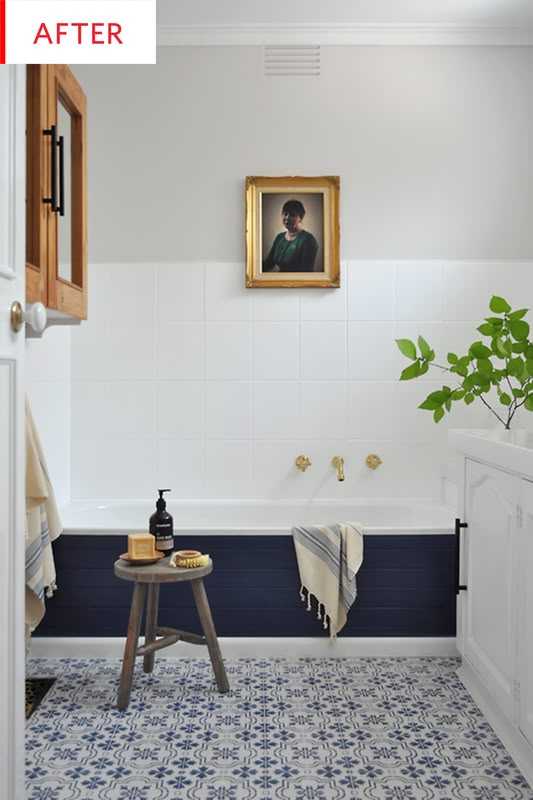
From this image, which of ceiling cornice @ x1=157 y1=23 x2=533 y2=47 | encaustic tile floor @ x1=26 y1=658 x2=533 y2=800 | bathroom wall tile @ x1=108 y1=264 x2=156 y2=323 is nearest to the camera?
encaustic tile floor @ x1=26 y1=658 x2=533 y2=800

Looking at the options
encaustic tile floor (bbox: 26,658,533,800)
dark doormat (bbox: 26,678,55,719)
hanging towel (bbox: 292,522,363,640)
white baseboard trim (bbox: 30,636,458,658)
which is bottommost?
encaustic tile floor (bbox: 26,658,533,800)

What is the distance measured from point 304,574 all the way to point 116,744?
982mm

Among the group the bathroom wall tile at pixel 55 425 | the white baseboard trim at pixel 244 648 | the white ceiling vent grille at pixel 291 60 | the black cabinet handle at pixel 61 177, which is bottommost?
the white baseboard trim at pixel 244 648

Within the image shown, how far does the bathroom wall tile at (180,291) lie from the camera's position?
3.90m

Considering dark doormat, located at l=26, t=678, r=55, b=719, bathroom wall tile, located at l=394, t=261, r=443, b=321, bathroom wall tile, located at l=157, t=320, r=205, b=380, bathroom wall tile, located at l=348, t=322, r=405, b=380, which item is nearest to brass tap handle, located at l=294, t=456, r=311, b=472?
bathroom wall tile, located at l=348, t=322, r=405, b=380

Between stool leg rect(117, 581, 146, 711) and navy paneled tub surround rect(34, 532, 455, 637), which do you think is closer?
stool leg rect(117, 581, 146, 711)

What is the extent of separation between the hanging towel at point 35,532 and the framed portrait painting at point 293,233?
1.57 m

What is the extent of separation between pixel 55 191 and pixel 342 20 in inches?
88.5

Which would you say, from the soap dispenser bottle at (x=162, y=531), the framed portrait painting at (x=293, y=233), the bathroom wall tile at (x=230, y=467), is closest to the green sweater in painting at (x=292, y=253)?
the framed portrait painting at (x=293, y=233)

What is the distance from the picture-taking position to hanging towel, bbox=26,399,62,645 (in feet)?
8.42

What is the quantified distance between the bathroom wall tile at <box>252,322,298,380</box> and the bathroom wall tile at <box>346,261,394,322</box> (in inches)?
12.4

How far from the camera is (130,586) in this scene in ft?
10.2

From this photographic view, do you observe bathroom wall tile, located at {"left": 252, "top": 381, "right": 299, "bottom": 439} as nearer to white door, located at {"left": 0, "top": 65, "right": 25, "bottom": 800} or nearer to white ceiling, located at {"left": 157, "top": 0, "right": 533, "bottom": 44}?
white ceiling, located at {"left": 157, "top": 0, "right": 533, "bottom": 44}

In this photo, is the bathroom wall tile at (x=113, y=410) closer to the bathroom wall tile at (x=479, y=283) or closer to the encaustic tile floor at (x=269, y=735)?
the encaustic tile floor at (x=269, y=735)
